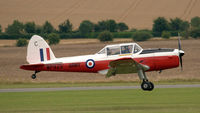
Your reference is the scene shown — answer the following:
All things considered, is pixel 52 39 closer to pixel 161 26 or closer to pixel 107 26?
pixel 107 26

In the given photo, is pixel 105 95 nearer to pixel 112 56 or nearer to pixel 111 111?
pixel 112 56

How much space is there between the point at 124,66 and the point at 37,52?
478cm

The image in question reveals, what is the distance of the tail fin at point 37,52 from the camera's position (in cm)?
2083

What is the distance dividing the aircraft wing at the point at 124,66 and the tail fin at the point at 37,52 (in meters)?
3.72

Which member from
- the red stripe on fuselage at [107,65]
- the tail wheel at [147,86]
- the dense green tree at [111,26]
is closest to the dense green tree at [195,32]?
the dense green tree at [111,26]

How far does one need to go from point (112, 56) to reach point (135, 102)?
447cm

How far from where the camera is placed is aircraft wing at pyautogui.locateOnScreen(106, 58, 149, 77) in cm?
1812

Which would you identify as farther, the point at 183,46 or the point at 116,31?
the point at 116,31

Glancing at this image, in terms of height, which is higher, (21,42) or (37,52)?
(21,42)

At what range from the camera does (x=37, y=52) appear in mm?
20906

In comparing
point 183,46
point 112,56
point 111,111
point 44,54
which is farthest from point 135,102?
point 183,46

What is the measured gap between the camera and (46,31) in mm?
67938

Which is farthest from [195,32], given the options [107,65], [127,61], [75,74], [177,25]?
[127,61]

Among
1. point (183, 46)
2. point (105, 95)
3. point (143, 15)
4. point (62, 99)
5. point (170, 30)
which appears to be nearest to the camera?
point (62, 99)
